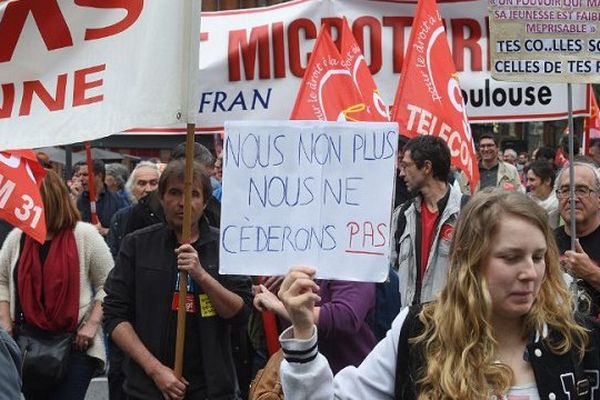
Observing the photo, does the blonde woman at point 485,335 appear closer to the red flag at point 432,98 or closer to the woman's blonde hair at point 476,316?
the woman's blonde hair at point 476,316

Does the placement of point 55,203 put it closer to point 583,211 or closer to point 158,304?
point 158,304

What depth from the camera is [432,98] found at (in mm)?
8656

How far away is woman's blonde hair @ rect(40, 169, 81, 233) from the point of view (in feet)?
24.1

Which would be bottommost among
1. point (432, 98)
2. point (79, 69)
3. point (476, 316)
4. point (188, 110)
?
point (476, 316)

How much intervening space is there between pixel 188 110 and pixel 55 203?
200 cm

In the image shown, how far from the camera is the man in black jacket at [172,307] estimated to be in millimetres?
6070

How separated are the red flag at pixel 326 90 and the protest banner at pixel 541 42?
67.3 inches

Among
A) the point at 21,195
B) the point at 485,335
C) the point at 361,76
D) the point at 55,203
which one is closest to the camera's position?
the point at 485,335

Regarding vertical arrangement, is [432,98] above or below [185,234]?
above

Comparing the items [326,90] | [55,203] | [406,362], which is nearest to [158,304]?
[55,203]

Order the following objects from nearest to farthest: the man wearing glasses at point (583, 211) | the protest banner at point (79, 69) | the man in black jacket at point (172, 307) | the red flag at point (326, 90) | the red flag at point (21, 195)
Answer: the protest banner at point (79, 69) → the man in black jacket at point (172, 307) → the red flag at point (21, 195) → the man wearing glasses at point (583, 211) → the red flag at point (326, 90)

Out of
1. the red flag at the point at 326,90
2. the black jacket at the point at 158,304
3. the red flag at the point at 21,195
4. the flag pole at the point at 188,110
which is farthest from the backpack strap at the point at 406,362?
the red flag at the point at 326,90

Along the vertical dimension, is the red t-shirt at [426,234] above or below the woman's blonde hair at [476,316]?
above

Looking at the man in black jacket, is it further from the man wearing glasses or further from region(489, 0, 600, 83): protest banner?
the man wearing glasses
